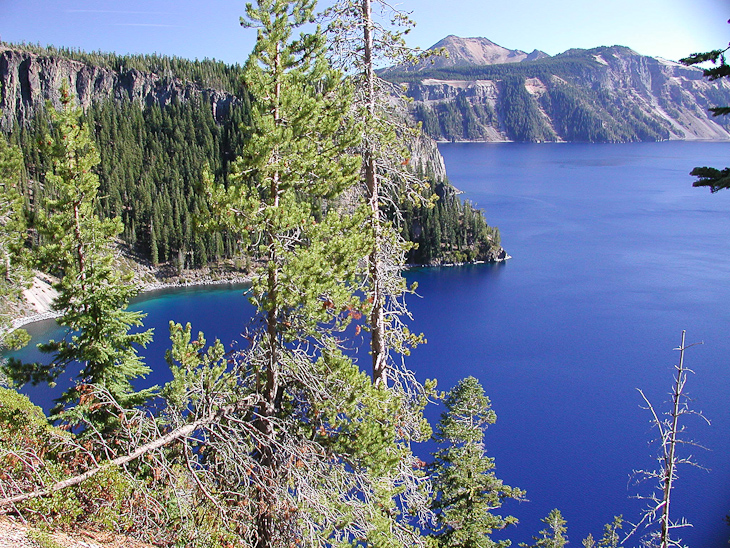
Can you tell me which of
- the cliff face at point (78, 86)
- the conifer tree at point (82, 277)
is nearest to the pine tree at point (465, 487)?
the conifer tree at point (82, 277)

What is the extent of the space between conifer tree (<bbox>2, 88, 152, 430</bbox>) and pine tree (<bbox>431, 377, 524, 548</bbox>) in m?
8.93

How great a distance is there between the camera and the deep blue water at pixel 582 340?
2878 centimetres

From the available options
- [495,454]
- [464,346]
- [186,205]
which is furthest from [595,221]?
[495,454]

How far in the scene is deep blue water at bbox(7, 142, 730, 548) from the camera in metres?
28.8

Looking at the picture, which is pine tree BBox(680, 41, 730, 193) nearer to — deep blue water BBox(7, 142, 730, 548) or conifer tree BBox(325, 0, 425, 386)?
conifer tree BBox(325, 0, 425, 386)

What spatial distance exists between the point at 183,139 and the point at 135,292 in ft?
356

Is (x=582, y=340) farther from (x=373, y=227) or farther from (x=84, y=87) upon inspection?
(x=84, y=87)

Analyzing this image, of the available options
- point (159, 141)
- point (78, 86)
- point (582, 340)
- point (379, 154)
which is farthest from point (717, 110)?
point (78, 86)

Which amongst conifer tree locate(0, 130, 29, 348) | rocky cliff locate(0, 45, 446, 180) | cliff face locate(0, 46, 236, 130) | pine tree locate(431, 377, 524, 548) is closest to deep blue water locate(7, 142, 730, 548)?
pine tree locate(431, 377, 524, 548)

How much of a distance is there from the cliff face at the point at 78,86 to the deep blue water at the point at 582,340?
72306 millimetres

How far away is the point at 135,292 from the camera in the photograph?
12.8 m

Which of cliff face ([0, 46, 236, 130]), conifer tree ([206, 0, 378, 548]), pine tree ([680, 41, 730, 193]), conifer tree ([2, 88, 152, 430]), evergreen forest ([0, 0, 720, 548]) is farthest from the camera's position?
cliff face ([0, 46, 236, 130])

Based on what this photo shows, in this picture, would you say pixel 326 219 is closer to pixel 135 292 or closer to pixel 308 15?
pixel 308 15

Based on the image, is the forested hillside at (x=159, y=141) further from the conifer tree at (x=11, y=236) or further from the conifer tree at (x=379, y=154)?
the conifer tree at (x=379, y=154)
